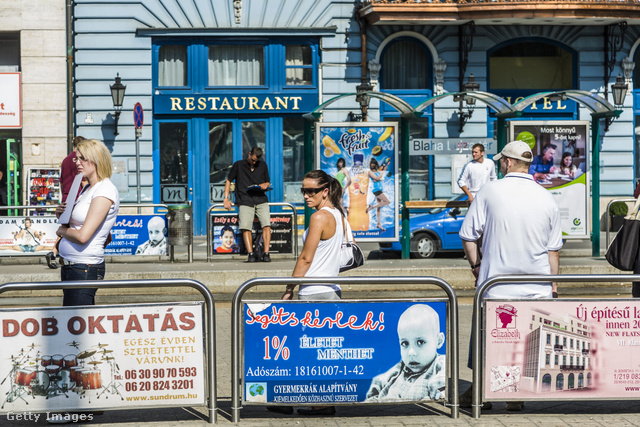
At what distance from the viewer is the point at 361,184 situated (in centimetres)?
1608

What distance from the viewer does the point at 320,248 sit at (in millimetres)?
7168

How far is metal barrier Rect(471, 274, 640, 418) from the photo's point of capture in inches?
266

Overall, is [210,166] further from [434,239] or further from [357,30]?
[434,239]

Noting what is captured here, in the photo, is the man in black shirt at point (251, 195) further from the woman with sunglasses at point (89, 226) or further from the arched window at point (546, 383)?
the arched window at point (546, 383)

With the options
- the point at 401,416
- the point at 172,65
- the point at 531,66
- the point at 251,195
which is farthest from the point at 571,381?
the point at 531,66

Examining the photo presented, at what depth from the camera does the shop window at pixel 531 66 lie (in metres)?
24.5

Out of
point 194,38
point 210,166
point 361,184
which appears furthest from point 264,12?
point 361,184

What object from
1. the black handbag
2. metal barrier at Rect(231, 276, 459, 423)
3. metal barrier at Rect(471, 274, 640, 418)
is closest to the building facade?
the black handbag

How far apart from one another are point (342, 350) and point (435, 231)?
10.2m

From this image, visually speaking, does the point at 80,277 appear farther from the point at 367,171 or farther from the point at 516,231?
the point at 367,171

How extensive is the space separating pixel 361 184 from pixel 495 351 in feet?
30.7

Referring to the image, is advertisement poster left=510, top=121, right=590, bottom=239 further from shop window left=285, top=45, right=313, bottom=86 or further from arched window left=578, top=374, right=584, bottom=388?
arched window left=578, top=374, right=584, bottom=388

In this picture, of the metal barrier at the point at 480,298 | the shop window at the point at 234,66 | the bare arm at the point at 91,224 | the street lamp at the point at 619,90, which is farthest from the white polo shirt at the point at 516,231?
the shop window at the point at 234,66

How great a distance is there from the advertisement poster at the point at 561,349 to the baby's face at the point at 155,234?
387 inches
